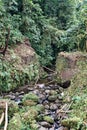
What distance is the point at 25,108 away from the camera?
8117 mm

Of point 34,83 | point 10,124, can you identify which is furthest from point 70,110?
point 34,83

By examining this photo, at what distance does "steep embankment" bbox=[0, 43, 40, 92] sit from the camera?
10.4 m

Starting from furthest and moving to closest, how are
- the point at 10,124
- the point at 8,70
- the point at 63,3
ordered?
the point at 63,3 < the point at 8,70 < the point at 10,124

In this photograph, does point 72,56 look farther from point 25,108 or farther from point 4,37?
point 25,108

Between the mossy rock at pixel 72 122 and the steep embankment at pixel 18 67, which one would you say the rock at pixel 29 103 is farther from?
the steep embankment at pixel 18 67

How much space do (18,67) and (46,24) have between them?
535 cm

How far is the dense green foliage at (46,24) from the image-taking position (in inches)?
493

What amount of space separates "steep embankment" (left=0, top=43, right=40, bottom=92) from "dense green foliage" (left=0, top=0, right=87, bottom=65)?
0.62 metres

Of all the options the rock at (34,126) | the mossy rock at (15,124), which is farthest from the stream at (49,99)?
the mossy rock at (15,124)

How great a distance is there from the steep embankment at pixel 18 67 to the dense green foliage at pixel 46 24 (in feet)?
2.03

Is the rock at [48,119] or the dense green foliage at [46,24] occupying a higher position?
the dense green foliage at [46,24]

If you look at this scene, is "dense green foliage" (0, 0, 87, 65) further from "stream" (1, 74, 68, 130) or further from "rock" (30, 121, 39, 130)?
"rock" (30, 121, 39, 130)

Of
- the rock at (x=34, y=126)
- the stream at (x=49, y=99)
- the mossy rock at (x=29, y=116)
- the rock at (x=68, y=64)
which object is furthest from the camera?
the rock at (x=68, y=64)

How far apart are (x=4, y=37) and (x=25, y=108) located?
492 centimetres
